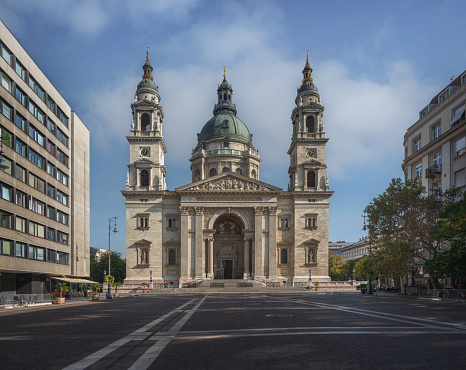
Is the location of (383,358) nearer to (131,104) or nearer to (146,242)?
(146,242)

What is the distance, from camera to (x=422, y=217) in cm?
4312

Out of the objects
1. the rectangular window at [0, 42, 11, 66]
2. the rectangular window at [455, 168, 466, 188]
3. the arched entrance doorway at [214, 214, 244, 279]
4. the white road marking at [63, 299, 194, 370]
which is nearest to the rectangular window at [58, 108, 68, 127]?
the rectangular window at [0, 42, 11, 66]

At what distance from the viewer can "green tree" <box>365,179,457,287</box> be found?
40375 millimetres

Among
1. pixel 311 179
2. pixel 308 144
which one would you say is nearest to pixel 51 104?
pixel 308 144

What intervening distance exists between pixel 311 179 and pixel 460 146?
1318 inches

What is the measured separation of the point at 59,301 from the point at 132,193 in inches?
1426

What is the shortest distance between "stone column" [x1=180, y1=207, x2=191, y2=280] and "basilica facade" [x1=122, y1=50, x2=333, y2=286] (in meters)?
0.15

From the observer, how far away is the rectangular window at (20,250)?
39678 millimetres

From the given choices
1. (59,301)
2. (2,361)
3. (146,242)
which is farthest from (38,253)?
(2,361)

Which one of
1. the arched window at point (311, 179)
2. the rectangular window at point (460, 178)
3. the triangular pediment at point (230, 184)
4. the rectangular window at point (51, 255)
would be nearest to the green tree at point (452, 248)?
the rectangular window at point (460, 178)

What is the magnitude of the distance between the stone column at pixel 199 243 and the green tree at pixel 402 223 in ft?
101

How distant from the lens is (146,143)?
241 feet

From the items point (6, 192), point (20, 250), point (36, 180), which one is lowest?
point (20, 250)

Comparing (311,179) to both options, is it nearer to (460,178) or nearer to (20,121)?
(460,178)
